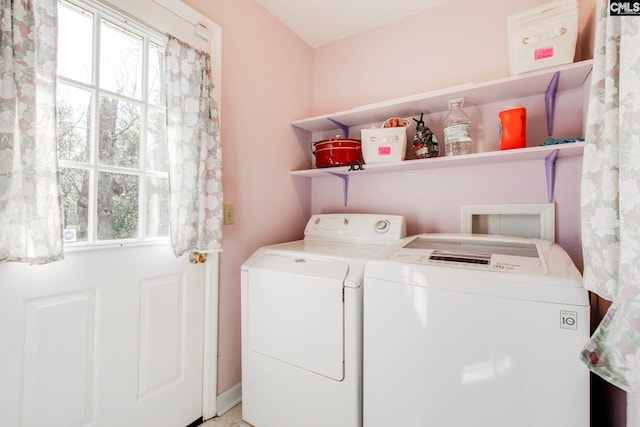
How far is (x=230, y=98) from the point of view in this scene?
67.5 inches

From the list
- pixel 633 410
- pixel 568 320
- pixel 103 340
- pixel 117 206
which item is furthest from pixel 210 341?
pixel 633 410

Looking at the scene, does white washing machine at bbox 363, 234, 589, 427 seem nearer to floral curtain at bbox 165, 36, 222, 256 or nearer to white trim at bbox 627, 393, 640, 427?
white trim at bbox 627, 393, 640, 427

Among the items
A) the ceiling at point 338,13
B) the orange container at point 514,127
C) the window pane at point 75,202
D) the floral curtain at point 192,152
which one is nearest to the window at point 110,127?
the window pane at point 75,202

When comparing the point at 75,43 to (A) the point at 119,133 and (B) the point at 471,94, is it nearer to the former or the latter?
(A) the point at 119,133

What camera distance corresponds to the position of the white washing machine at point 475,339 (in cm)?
90

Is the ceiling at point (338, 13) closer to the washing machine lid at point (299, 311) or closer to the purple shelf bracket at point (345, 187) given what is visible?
the purple shelf bracket at point (345, 187)

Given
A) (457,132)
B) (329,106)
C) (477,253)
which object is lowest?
(477,253)

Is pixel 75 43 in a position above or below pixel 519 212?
above

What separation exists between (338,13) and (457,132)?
4.01 feet

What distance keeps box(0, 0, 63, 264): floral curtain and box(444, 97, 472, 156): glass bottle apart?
182 cm

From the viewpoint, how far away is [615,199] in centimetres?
73

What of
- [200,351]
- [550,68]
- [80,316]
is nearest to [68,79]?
[80,316]

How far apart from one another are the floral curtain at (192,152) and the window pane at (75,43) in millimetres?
291

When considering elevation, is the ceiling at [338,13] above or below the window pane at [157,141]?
above
